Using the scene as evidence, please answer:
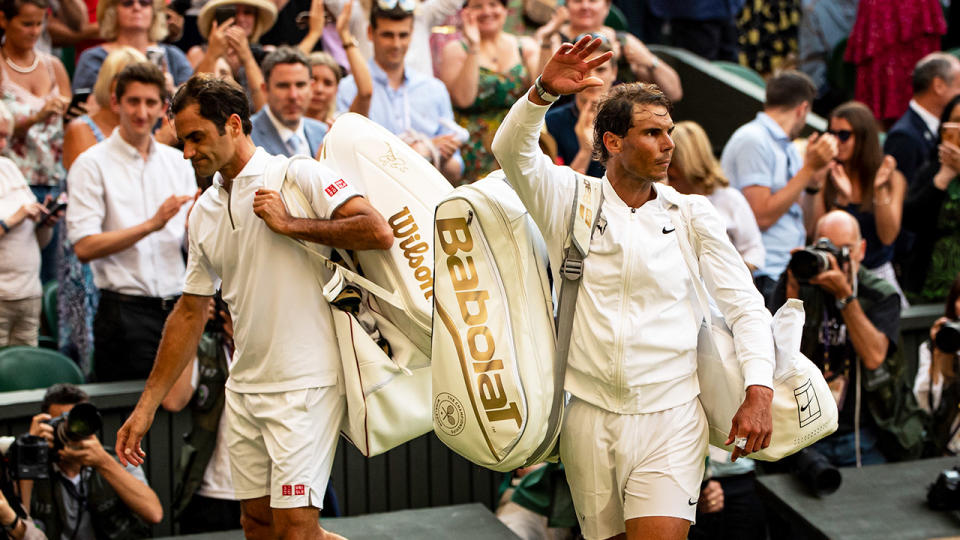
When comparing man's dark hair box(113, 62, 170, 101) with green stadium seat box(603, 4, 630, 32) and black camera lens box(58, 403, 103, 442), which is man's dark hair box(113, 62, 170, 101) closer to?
black camera lens box(58, 403, 103, 442)

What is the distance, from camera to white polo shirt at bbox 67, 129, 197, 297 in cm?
615

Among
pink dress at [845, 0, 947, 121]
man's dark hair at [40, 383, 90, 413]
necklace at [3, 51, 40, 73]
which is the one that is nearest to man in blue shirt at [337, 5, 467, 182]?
necklace at [3, 51, 40, 73]

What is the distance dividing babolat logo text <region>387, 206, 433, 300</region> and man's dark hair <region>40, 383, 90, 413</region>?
177 centimetres

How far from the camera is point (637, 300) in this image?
4.02 metres

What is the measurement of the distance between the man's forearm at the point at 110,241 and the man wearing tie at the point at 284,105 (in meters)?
0.77

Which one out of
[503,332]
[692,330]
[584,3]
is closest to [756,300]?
A: [692,330]

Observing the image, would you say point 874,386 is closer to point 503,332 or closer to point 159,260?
point 503,332

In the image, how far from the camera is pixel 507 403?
3.98 m

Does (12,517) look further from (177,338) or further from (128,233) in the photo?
(128,233)

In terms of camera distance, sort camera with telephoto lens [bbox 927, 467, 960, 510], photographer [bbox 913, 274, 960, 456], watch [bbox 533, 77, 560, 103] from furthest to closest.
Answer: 1. photographer [bbox 913, 274, 960, 456]
2. camera with telephoto lens [bbox 927, 467, 960, 510]
3. watch [bbox 533, 77, 560, 103]

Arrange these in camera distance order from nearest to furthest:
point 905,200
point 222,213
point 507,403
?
point 507,403
point 222,213
point 905,200

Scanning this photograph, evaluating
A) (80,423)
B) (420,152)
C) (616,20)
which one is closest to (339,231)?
(80,423)

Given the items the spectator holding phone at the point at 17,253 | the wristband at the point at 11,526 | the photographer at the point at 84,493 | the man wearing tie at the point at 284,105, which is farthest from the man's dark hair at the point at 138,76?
the wristband at the point at 11,526

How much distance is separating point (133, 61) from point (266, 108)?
0.70 meters
